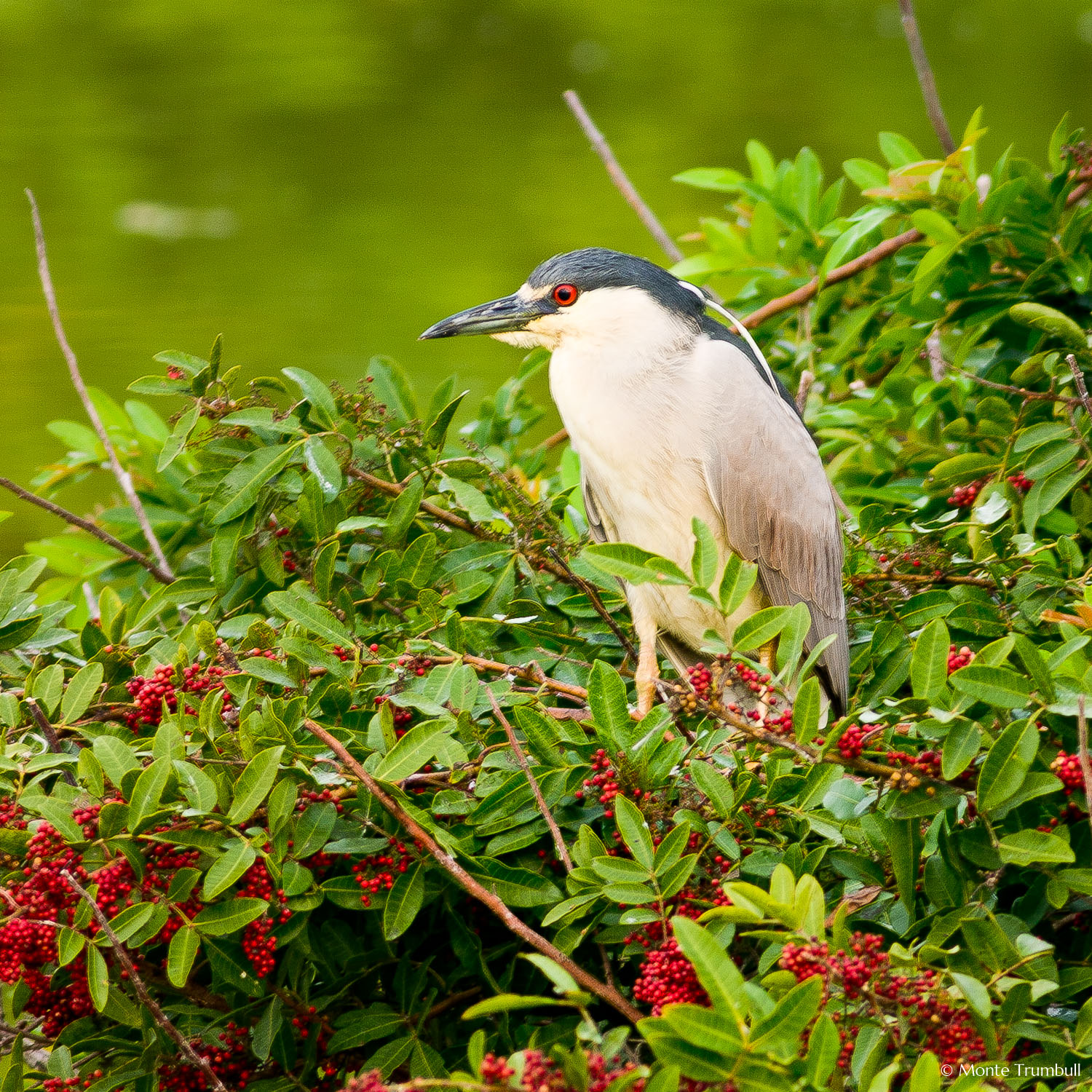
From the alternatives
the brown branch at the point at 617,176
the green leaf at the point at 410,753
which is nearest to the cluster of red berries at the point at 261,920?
the green leaf at the point at 410,753

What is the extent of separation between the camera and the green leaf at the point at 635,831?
83 cm

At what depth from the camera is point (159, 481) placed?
1.58 m

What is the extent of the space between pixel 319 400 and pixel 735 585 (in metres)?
0.51

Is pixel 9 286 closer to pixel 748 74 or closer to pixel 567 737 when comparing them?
pixel 748 74

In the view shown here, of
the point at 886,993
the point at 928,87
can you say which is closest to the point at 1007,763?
the point at 886,993

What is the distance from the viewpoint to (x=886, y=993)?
28.3 inches

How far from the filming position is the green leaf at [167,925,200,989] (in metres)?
0.82

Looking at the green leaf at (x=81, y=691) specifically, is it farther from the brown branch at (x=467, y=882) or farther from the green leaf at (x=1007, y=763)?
the green leaf at (x=1007, y=763)

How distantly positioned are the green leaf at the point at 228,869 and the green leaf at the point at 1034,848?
503 millimetres

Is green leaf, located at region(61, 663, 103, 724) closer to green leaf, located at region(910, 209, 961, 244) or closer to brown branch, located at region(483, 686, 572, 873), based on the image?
brown branch, located at region(483, 686, 572, 873)

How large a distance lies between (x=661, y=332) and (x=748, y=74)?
2920mm

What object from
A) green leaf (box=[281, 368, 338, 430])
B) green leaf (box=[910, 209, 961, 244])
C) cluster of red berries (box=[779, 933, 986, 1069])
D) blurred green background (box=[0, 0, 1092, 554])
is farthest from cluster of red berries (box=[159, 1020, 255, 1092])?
blurred green background (box=[0, 0, 1092, 554])

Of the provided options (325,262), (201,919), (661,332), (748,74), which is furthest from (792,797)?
(748,74)

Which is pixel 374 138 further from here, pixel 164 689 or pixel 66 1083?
pixel 66 1083
